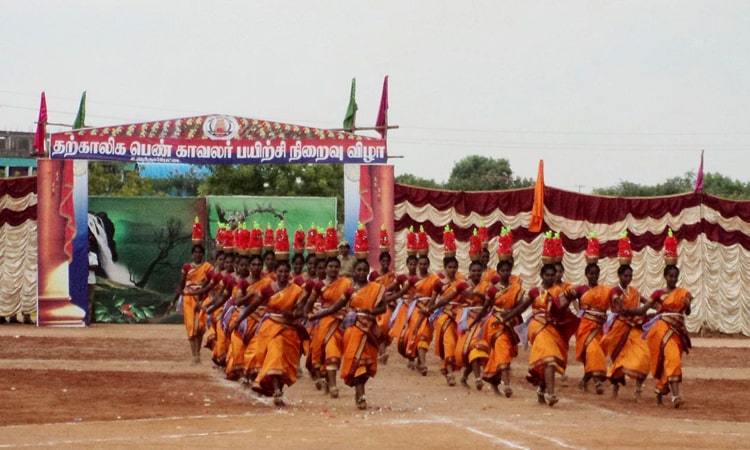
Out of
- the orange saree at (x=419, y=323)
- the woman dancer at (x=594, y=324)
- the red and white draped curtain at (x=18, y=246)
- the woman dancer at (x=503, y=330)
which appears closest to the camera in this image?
the woman dancer at (x=503, y=330)

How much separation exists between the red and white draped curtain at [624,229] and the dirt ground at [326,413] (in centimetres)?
Answer: 965

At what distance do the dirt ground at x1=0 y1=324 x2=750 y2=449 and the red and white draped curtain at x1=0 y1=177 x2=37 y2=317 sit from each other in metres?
9.97

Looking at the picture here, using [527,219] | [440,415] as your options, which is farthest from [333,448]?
[527,219]

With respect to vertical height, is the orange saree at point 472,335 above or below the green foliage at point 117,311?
above

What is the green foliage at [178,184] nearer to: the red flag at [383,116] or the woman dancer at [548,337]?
the red flag at [383,116]

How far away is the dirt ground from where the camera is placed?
11.1 metres

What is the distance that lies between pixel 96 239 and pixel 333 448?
21.2 m

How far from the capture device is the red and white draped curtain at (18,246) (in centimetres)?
3005

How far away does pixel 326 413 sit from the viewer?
13.3m

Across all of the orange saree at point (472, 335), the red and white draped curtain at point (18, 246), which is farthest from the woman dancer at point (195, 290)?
the red and white draped curtain at point (18, 246)

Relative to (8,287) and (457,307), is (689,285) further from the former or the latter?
(8,287)

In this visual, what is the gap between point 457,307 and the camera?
58.3ft

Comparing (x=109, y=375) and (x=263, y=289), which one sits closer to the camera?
(x=263, y=289)

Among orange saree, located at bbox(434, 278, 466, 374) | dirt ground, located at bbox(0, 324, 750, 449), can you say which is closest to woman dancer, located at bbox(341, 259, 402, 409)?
dirt ground, located at bbox(0, 324, 750, 449)
